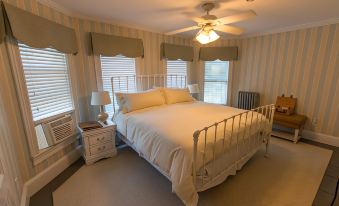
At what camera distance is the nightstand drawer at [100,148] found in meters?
2.53

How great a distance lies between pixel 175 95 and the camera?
11.2 feet

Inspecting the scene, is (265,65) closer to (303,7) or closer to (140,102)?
(303,7)

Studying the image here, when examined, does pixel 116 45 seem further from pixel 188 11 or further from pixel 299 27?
pixel 299 27

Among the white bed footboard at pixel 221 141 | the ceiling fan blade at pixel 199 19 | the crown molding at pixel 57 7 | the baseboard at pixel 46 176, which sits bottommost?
the baseboard at pixel 46 176

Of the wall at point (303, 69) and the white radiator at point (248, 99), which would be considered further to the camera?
the white radiator at point (248, 99)

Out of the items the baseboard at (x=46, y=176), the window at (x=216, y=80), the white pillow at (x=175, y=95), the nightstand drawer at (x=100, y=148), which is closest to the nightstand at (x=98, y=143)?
the nightstand drawer at (x=100, y=148)

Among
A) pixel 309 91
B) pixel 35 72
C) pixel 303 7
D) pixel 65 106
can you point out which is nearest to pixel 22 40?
pixel 35 72

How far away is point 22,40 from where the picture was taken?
1.71m

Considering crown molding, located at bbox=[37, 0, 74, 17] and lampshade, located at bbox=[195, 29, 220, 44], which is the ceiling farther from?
lampshade, located at bbox=[195, 29, 220, 44]

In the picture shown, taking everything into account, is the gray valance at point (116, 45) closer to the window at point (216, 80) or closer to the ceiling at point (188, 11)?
the ceiling at point (188, 11)

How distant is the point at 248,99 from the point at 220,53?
139 centimetres

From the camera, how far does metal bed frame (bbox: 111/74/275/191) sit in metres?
1.60

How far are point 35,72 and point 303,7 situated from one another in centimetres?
372

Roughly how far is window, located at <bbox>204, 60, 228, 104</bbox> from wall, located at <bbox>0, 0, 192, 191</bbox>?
931mm
